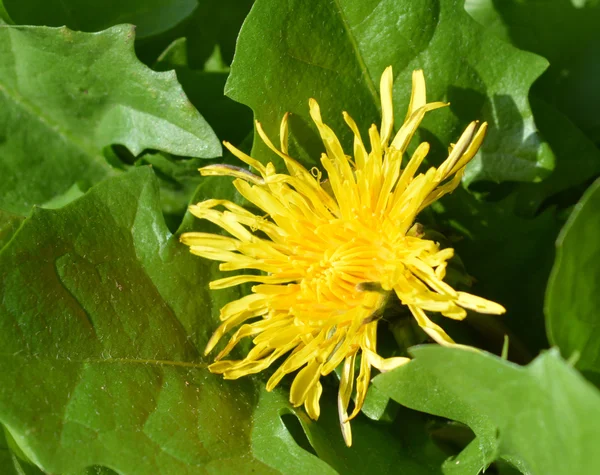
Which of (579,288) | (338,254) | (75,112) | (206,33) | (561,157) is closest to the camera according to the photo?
(579,288)

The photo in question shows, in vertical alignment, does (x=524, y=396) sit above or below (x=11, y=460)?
above

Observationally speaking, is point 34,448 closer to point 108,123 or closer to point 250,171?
point 250,171

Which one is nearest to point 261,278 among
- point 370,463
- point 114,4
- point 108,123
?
point 370,463

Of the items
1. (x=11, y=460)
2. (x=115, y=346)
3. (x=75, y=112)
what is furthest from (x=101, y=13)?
(x=11, y=460)

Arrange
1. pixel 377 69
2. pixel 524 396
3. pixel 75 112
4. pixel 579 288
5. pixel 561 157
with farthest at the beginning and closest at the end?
pixel 75 112, pixel 561 157, pixel 377 69, pixel 579 288, pixel 524 396

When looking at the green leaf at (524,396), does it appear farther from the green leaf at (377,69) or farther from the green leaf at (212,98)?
the green leaf at (212,98)

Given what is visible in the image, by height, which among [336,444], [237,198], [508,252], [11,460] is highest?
[237,198]

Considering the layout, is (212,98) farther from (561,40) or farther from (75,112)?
(561,40)
